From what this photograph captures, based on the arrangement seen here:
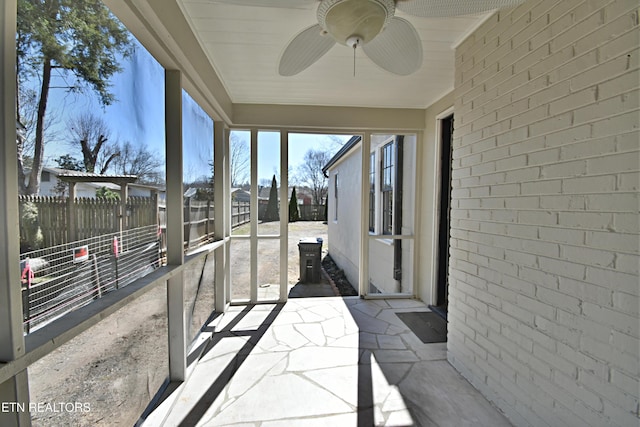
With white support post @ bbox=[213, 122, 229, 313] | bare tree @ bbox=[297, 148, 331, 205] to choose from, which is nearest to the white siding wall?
bare tree @ bbox=[297, 148, 331, 205]

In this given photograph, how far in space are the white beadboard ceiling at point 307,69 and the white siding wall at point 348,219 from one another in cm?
213

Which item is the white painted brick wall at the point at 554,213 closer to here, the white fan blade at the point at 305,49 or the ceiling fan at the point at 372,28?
the ceiling fan at the point at 372,28

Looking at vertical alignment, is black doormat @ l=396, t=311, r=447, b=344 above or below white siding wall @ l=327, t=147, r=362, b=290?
below

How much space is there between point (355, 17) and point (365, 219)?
291 centimetres

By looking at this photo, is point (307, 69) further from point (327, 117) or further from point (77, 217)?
point (77, 217)

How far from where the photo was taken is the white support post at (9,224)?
2.67ft

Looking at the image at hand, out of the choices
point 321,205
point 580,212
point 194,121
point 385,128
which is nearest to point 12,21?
point 194,121

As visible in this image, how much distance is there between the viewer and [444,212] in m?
3.74

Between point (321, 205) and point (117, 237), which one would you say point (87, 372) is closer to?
point (117, 237)

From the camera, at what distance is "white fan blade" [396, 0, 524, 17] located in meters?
1.33

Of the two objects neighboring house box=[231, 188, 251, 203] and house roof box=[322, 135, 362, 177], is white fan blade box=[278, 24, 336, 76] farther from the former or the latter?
house roof box=[322, 135, 362, 177]

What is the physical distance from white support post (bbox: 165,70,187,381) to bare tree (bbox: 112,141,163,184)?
0.39 feet

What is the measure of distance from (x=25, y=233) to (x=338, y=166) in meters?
7.33

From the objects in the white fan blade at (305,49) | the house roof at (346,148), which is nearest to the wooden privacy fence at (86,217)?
the white fan blade at (305,49)
